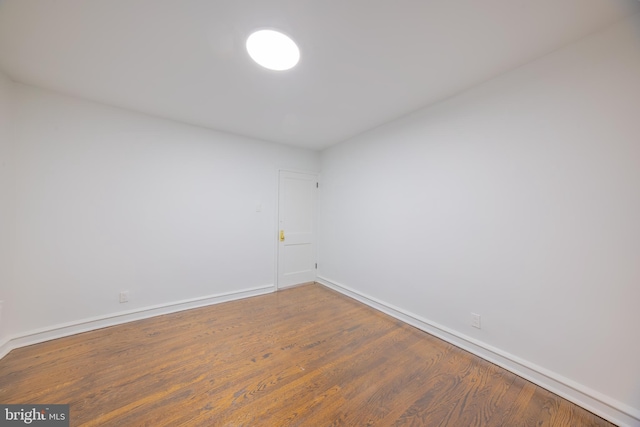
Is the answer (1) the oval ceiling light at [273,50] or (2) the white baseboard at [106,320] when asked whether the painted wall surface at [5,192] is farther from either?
(1) the oval ceiling light at [273,50]

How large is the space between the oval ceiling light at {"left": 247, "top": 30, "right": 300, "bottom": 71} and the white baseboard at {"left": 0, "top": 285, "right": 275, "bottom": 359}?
9.79 feet

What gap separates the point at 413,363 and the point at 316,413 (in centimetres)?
98

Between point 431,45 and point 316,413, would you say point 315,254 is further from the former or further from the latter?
point 431,45

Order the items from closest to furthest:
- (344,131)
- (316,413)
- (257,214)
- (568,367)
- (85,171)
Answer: (316,413)
(568,367)
(85,171)
(344,131)
(257,214)

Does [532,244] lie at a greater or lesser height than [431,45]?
lesser

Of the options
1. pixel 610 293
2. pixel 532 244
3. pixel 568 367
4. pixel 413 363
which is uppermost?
pixel 532 244

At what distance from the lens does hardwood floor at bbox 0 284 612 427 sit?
1.39m

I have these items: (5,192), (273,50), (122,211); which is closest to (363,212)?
(273,50)

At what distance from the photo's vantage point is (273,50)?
1.70 m

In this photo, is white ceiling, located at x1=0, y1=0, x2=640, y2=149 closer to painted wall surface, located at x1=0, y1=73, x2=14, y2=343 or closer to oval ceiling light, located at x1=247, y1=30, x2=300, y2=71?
oval ceiling light, located at x1=247, y1=30, x2=300, y2=71

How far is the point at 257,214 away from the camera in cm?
353

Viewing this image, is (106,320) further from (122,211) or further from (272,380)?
(272,380)

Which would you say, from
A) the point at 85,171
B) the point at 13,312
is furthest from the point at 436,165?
the point at 13,312

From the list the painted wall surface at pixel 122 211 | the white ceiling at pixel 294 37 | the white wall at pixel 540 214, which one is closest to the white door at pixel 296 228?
the painted wall surface at pixel 122 211
